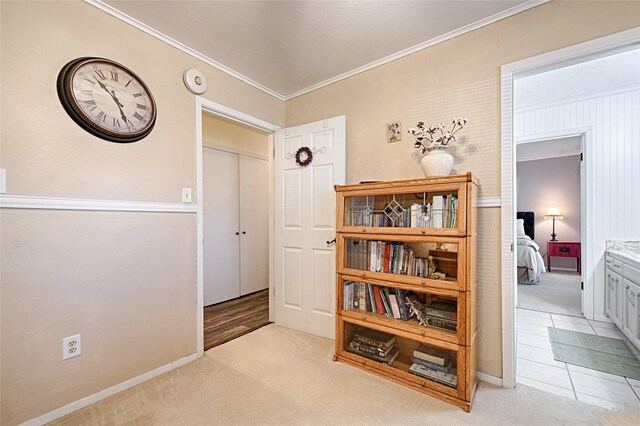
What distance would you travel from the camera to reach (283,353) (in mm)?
2340

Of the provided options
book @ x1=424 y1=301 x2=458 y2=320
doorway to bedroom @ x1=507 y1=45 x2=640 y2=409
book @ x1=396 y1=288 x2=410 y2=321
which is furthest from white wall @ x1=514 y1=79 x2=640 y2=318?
book @ x1=396 y1=288 x2=410 y2=321

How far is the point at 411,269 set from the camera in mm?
1989

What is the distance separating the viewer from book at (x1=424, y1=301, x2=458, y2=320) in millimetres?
1804

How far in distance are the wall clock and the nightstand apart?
741 centimetres

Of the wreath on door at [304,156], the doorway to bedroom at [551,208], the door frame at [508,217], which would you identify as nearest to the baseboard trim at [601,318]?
the doorway to bedroom at [551,208]

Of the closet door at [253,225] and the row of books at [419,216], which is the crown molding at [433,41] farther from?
the closet door at [253,225]

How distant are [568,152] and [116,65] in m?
7.08

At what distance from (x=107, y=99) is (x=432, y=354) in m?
2.76

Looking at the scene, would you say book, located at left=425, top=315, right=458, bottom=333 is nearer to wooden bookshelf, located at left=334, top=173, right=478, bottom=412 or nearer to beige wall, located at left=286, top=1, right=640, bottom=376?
wooden bookshelf, located at left=334, top=173, right=478, bottom=412

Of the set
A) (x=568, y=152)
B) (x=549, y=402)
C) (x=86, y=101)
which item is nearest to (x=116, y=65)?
(x=86, y=101)

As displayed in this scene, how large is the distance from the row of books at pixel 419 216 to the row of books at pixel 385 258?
16cm

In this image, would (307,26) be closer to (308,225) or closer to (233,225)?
(308,225)

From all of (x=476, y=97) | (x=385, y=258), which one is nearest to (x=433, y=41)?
(x=476, y=97)

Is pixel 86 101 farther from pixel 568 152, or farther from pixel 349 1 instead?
pixel 568 152
